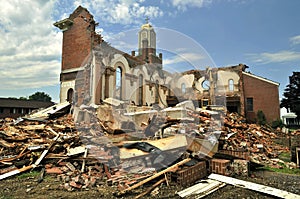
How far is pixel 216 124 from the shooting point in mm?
9766

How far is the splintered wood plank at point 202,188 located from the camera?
13.0 feet

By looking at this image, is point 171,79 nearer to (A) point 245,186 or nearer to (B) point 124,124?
(B) point 124,124

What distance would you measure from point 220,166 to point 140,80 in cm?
1753

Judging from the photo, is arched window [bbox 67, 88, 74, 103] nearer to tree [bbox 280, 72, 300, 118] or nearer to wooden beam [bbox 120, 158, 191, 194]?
wooden beam [bbox 120, 158, 191, 194]

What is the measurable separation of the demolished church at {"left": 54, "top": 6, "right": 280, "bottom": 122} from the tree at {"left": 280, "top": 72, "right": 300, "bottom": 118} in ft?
11.4

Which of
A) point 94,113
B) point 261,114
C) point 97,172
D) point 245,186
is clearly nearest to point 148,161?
point 97,172

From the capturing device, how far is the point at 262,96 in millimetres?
20969

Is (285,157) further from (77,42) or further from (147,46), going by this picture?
(147,46)

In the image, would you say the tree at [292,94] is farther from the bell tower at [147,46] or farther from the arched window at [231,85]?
the bell tower at [147,46]

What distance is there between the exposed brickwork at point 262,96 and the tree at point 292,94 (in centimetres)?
348

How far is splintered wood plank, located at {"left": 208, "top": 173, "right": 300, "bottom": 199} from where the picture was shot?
3.87 m

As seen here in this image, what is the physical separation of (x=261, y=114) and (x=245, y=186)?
18235 millimetres

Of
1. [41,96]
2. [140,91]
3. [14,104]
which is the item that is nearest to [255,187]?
[140,91]

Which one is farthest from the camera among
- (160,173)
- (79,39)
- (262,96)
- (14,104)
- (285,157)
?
(14,104)
